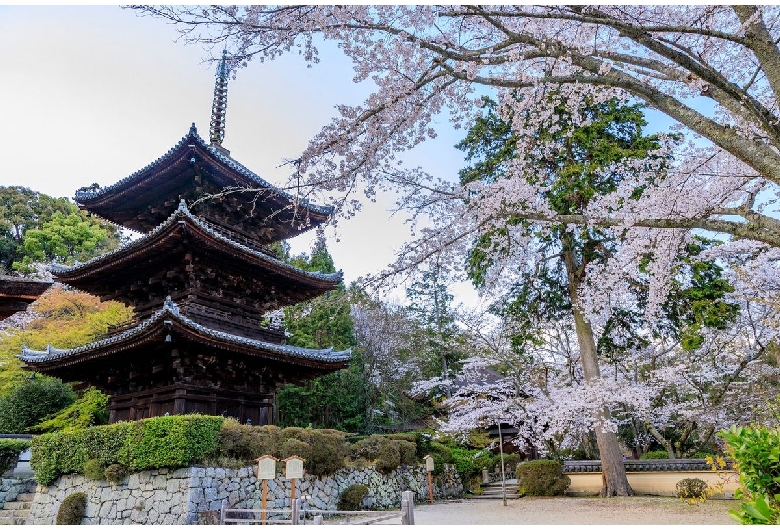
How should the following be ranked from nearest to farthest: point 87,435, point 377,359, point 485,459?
1. point 87,435
2. point 485,459
3. point 377,359

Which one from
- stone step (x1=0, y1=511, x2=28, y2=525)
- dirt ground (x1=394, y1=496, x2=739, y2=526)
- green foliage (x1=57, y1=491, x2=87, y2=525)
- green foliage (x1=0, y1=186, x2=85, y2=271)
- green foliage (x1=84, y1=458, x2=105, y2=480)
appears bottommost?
dirt ground (x1=394, y1=496, x2=739, y2=526)

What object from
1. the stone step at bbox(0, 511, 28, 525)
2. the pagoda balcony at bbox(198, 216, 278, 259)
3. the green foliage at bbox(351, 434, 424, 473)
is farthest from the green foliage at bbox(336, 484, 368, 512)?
the stone step at bbox(0, 511, 28, 525)

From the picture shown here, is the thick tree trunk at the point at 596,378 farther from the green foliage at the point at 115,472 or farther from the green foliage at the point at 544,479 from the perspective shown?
the green foliage at the point at 115,472

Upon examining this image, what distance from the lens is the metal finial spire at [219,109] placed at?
13.2m

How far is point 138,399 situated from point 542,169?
9.87m

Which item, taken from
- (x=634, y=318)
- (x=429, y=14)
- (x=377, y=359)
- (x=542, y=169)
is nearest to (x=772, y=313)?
(x=634, y=318)

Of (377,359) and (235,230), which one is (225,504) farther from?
(377,359)

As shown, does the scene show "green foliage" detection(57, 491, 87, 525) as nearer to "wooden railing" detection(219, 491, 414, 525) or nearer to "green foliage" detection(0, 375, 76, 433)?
"wooden railing" detection(219, 491, 414, 525)

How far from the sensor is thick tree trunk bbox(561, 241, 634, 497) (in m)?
12.4

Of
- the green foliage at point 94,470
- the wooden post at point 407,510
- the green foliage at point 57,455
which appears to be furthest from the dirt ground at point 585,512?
the green foliage at point 57,455

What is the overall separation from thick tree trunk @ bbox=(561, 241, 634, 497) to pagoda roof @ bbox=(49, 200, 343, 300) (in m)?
6.39

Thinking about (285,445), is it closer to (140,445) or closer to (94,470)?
(140,445)

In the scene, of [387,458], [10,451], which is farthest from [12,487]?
[387,458]

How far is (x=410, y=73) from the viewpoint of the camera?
195 inches
